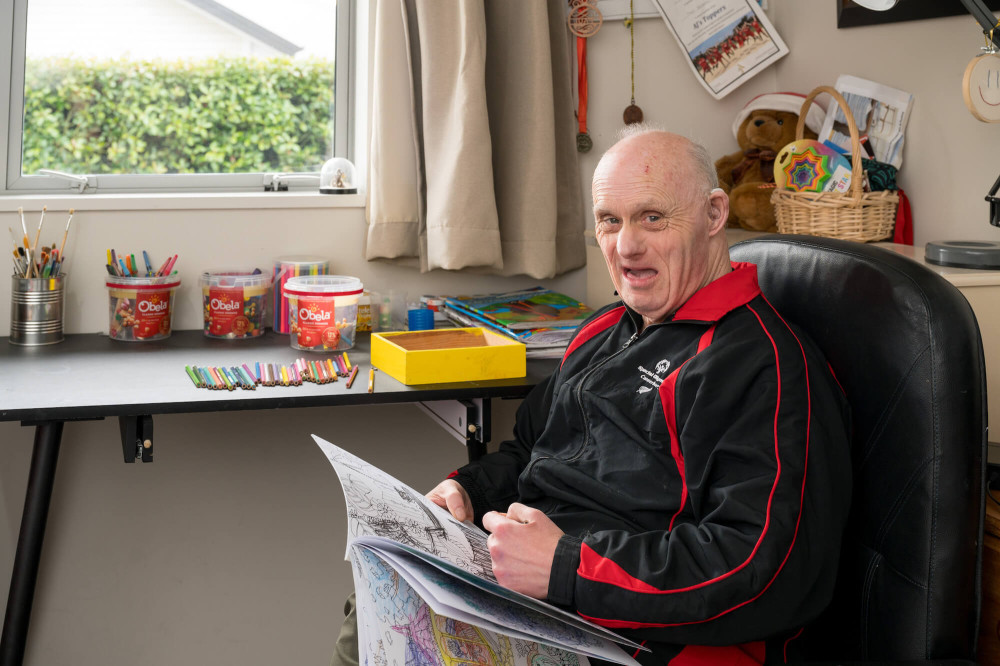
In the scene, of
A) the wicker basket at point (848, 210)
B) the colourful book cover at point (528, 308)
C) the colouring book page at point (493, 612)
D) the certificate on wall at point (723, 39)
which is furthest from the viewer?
the certificate on wall at point (723, 39)

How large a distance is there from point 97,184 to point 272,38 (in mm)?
552

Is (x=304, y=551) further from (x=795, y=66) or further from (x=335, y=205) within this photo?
(x=795, y=66)

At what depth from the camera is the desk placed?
150 centimetres

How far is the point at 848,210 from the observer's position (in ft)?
5.83

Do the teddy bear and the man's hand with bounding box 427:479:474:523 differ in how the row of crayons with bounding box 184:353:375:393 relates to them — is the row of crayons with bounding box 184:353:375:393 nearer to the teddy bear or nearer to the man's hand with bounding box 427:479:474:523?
the man's hand with bounding box 427:479:474:523

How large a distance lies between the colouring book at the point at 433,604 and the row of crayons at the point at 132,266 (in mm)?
1061

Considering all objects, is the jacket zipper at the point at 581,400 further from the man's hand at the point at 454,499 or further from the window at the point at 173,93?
the window at the point at 173,93

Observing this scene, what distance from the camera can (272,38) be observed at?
2.31m

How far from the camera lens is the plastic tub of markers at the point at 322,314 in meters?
1.91

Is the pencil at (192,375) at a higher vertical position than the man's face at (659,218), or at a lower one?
lower

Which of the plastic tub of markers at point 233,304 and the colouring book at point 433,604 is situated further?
the plastic tub of markers at point 233,304

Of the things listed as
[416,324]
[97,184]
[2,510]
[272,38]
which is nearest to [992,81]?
[416,324]

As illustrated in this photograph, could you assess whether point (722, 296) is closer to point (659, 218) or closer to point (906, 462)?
point (659, 218)

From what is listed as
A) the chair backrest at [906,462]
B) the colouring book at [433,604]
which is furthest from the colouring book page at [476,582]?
the chair backrest at [906,462]
